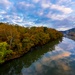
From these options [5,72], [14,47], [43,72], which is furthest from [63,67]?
[14,47]

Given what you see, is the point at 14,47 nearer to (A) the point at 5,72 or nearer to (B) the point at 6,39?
(B) the point at 6,39

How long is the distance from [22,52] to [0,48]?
15.6 meters

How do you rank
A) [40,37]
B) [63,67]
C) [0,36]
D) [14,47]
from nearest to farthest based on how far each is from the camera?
[63,67]
[14,47]
[0,36]
[40,37]

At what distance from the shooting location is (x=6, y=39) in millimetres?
50031

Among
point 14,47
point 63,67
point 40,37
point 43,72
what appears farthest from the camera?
point 40,37

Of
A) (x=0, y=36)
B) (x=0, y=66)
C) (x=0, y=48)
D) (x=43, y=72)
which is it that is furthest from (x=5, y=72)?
(x=0, y=36)

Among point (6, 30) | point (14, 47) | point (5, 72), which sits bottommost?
point (5, 72)

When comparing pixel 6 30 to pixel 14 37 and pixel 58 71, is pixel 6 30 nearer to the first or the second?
pixel 14 37

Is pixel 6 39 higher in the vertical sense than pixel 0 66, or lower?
higher

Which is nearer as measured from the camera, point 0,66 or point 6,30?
point 0,66

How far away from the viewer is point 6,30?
52344 millimetres

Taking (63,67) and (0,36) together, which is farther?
→ (0,36)

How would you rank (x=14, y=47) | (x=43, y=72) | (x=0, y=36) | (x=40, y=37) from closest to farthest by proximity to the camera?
(x=43, y=72)
(x=14, y=47)
(x=0, y=36)
(x=40, y=37)

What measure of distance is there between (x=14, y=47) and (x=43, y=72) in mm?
17826
